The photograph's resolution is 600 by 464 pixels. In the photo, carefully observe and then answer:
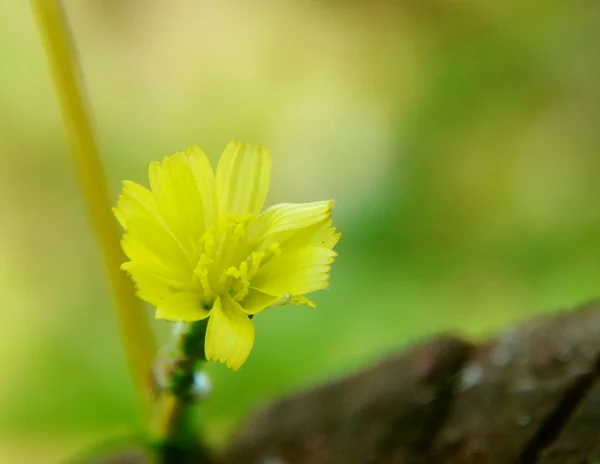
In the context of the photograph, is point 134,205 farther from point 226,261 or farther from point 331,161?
point 331,161

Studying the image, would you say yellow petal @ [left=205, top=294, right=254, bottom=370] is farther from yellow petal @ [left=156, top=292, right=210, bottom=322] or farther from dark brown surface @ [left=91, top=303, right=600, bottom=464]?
dark brown surface @ [left=91, top=303, right=600, bottom=464]

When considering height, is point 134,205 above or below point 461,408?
above

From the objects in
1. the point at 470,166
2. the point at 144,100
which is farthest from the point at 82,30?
the point at 470,166

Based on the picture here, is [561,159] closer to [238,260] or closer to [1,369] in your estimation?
[238,260]

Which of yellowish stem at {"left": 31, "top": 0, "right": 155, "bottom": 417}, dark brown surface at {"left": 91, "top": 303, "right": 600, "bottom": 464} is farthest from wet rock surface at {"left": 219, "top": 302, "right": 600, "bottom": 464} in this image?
yellowish stem at {"left": 31, "top": 0, "right": 155, "bottom": 417}

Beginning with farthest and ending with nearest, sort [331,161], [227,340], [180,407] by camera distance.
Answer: [331,161] → [180,407] → [227,340]

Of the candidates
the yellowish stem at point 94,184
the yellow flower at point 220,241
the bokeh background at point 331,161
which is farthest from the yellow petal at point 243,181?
the bokeh background at point 331,161

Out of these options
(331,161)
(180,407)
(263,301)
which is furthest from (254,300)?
(331,161)
